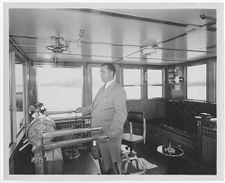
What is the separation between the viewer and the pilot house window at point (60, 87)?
2811mm

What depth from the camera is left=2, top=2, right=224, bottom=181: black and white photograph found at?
1.16m

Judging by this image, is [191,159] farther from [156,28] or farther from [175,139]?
[156,28]

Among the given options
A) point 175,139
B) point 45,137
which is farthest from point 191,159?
point 45,137

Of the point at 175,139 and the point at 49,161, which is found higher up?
the point at 49,161

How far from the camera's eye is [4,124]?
3.99ft

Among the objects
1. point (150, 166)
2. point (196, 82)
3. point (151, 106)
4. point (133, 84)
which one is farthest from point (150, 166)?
point (196, 82)

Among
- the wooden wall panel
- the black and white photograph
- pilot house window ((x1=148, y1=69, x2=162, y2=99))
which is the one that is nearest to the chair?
the black and white photograph

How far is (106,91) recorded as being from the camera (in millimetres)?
1621

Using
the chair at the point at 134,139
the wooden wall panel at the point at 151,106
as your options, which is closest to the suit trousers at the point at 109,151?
the chair at the point at 134,139

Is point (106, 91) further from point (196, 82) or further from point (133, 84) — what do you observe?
point (196, 82)

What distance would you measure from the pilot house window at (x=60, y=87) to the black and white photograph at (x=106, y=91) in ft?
0.07

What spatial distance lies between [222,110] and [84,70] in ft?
9.84

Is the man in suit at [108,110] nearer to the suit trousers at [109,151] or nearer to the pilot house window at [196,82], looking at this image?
the suit trousers at [109,151]

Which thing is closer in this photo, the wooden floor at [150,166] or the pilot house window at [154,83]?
the wooden floor at [150,166]
